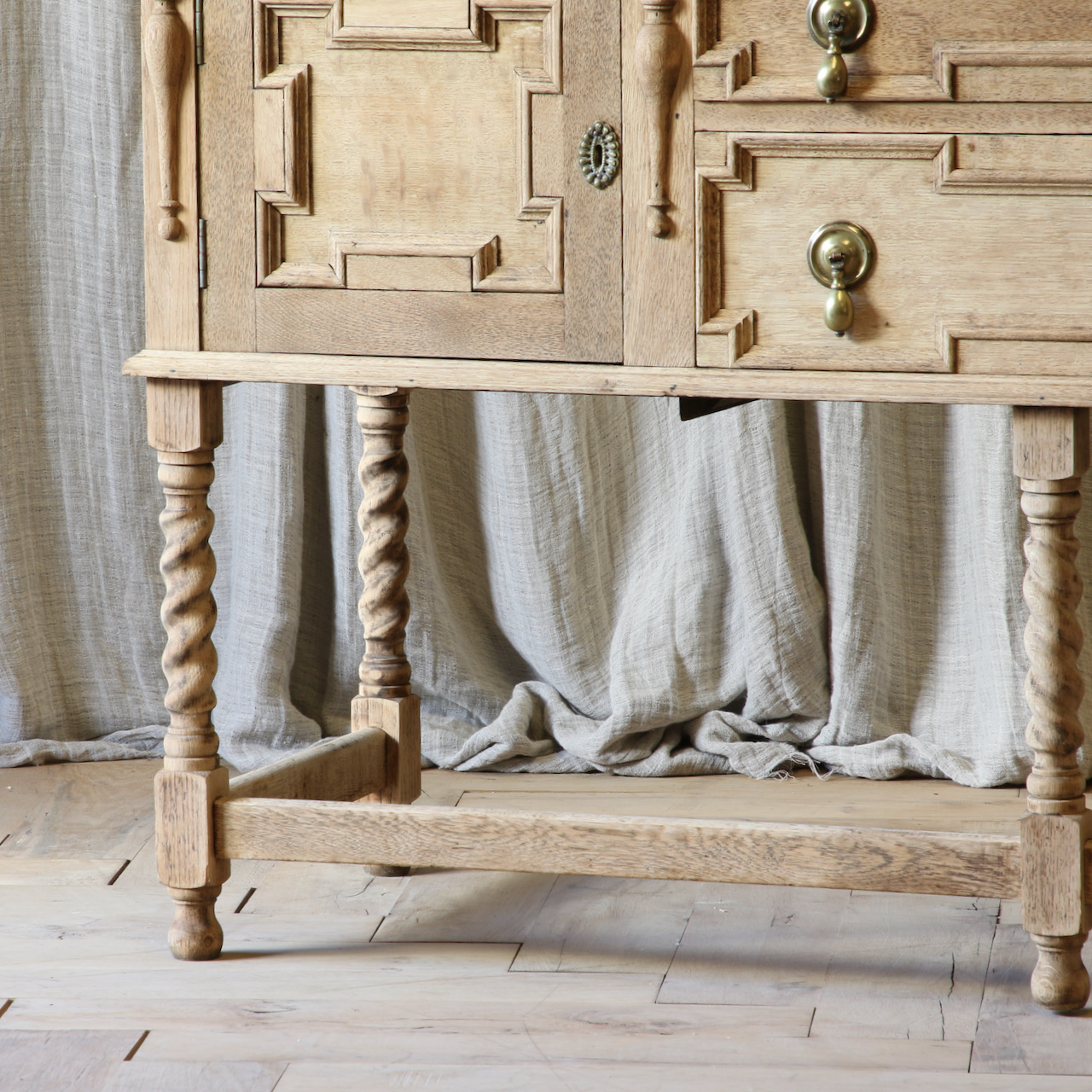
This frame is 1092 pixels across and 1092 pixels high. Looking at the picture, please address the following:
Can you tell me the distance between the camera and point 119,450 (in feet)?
7.40

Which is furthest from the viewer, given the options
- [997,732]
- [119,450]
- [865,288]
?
[119,450]

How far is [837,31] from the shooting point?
48.9 inches

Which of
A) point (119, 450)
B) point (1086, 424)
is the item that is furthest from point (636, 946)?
point (119, 450)

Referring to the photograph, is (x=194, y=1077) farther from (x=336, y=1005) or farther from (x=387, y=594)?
(x=387, y=594)

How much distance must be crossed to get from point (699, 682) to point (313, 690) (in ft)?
1.85

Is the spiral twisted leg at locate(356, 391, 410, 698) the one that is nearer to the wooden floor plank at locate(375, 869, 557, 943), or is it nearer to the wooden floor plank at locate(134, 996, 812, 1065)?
the wooden floor plank at locate(375, 869, 557, 943)

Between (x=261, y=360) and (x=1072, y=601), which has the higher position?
(x=261, y=360)

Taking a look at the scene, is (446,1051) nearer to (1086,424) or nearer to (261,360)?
(261,360)

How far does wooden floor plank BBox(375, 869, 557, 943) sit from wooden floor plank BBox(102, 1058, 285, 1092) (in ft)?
1.01

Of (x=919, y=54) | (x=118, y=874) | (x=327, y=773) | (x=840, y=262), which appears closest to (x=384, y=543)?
(x=327, y=773)

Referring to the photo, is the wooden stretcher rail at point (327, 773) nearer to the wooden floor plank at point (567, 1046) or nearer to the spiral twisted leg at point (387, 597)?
the spiral twisted leg at point (387, 597)

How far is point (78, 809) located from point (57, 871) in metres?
0.23

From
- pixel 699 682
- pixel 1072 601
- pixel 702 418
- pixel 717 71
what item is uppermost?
pixel 717 71

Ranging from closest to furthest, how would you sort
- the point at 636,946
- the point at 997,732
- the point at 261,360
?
1. the point at 261,360
2. the point at 636,946
3. the point at 997,732
